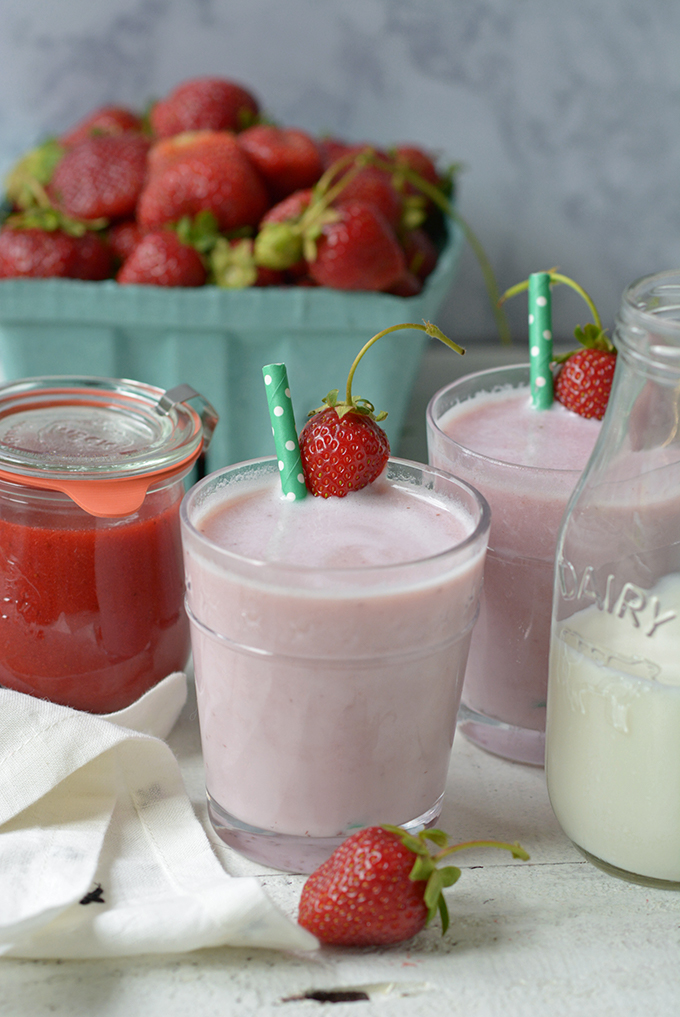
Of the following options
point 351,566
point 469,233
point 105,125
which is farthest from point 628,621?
point 105,125

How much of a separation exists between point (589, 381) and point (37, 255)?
0.76 meters

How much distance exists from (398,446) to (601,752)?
31.6 inches

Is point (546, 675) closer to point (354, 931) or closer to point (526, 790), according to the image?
point (526, 790)

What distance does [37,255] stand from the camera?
1288 millimetres

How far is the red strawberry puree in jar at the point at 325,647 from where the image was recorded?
0.63 metres

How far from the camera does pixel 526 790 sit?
802 mm

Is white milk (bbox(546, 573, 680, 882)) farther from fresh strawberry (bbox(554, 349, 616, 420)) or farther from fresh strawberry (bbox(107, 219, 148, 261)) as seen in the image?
fresh strawberry (bbox(107, 219, 148, 261))

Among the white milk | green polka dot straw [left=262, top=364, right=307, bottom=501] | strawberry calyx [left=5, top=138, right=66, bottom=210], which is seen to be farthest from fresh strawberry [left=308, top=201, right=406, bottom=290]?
the white milk

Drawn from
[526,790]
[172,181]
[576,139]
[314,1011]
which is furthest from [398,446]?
[314,1011]

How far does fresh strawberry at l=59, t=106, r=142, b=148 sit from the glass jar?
30.6 inches

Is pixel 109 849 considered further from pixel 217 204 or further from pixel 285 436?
pixel 217 204

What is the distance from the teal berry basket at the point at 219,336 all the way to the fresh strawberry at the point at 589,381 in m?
0.43

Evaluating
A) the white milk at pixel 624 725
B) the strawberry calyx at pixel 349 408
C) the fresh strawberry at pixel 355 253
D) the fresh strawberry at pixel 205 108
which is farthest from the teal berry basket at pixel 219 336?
the white milk at pixel 624 725

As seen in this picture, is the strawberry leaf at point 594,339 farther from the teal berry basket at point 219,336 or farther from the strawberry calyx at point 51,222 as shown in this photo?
the strawberry calyx at point 51,222
